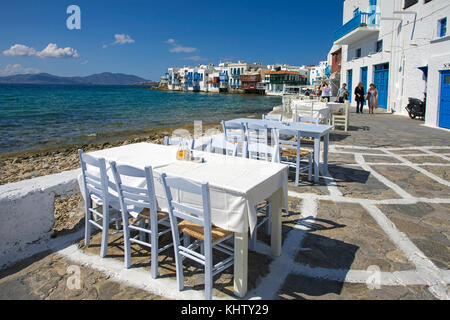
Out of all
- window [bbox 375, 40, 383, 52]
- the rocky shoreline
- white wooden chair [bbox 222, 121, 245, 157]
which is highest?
window [bbox 375, 40, 383, 52]

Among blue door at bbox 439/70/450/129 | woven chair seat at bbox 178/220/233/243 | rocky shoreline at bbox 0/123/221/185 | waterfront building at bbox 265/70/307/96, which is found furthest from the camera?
waterfront building at bbox 265/70/307/96

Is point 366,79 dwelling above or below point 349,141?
above

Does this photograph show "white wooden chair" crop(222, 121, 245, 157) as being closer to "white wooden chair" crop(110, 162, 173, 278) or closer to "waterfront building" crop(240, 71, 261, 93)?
"white wooden chair" crop(110, 162, 173, 278)

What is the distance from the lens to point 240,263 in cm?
244

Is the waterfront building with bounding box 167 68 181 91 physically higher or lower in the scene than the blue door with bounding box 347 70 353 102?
higher

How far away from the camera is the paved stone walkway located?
2.57m

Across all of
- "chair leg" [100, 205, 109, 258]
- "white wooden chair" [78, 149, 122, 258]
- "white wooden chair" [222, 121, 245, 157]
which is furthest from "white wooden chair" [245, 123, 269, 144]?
"chair leg" [100, 205, 109, 258]

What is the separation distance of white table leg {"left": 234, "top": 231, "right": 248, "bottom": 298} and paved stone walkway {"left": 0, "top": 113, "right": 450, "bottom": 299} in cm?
9

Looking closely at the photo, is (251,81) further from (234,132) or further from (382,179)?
(382,179)

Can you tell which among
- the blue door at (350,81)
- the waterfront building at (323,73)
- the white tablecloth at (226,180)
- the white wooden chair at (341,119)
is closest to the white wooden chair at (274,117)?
the white wooden chair at (341,119)

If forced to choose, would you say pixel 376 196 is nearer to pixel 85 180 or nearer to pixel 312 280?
pixel 312 280
